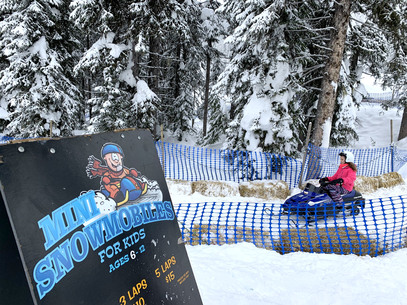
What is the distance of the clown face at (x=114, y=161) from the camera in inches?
60.6

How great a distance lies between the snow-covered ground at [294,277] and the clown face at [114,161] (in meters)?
2.30

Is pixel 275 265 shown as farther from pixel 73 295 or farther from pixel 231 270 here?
pixel 73 295

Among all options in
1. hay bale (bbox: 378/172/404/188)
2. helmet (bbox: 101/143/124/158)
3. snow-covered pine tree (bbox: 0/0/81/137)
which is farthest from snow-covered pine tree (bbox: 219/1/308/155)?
helmet (bbox: 101/143/124/158)

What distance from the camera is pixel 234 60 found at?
1219cm

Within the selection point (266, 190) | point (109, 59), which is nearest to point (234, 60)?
point (109, 59)

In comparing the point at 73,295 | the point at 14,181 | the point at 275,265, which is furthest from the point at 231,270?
the point at 14,181

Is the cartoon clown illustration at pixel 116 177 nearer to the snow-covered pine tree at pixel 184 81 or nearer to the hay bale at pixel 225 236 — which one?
the hay bale at pixel 225 236

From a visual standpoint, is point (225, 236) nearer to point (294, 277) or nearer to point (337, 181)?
point (294, 277)

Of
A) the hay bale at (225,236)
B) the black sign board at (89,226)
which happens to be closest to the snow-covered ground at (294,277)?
the hay bale at (225,236)

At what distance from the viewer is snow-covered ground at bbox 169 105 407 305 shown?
128 inches

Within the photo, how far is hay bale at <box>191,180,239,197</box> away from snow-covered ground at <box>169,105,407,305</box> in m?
3.56

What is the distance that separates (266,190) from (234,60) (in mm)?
6508

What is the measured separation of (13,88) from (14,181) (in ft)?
47.0

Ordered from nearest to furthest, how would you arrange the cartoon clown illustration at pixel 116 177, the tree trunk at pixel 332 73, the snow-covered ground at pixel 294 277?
the cartoon clown illustration at pixel 116 177 < the snow-covered ground at pixel 294 277 < the tree trunk at pixel 332 73
